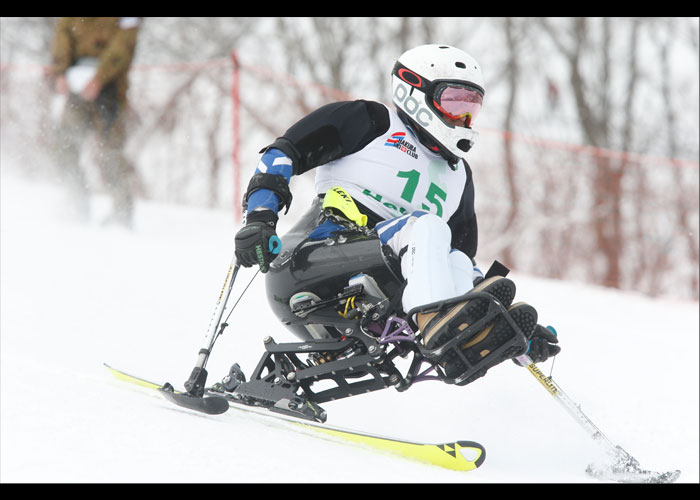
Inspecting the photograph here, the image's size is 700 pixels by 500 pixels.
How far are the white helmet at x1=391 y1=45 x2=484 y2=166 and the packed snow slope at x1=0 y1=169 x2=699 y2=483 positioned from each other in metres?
1.46

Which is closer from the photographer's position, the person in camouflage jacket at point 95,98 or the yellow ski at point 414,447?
the yellow ski at point 414,447

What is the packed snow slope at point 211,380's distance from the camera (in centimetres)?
302

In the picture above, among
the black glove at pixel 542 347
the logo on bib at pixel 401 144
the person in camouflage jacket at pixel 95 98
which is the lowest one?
the black glove at pixel 542 347

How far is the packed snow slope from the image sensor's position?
9.89ft

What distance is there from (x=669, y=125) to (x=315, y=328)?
681 inches

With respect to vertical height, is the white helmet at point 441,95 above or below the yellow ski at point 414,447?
above

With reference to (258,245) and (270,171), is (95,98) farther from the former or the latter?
(258,245)

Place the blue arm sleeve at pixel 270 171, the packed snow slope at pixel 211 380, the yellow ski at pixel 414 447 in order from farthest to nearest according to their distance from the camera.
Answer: the blue arm sleeve at pixel 270 171, the yellow ski at pixel 414 447, the packed snow slope at pixel 211 380

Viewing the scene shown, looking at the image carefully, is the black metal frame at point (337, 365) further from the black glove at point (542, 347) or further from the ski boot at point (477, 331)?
the black glove at point (542, 347)

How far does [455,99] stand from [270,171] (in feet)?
2.97

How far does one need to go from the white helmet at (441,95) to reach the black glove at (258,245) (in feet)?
3.01

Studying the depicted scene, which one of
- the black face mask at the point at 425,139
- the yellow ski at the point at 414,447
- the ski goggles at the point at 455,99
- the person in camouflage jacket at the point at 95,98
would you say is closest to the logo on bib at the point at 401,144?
the black face mask at the point at 425,139

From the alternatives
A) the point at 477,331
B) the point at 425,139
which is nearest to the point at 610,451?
the point at 477,331

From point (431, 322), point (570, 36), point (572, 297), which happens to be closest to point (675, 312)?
point (572, 297)
